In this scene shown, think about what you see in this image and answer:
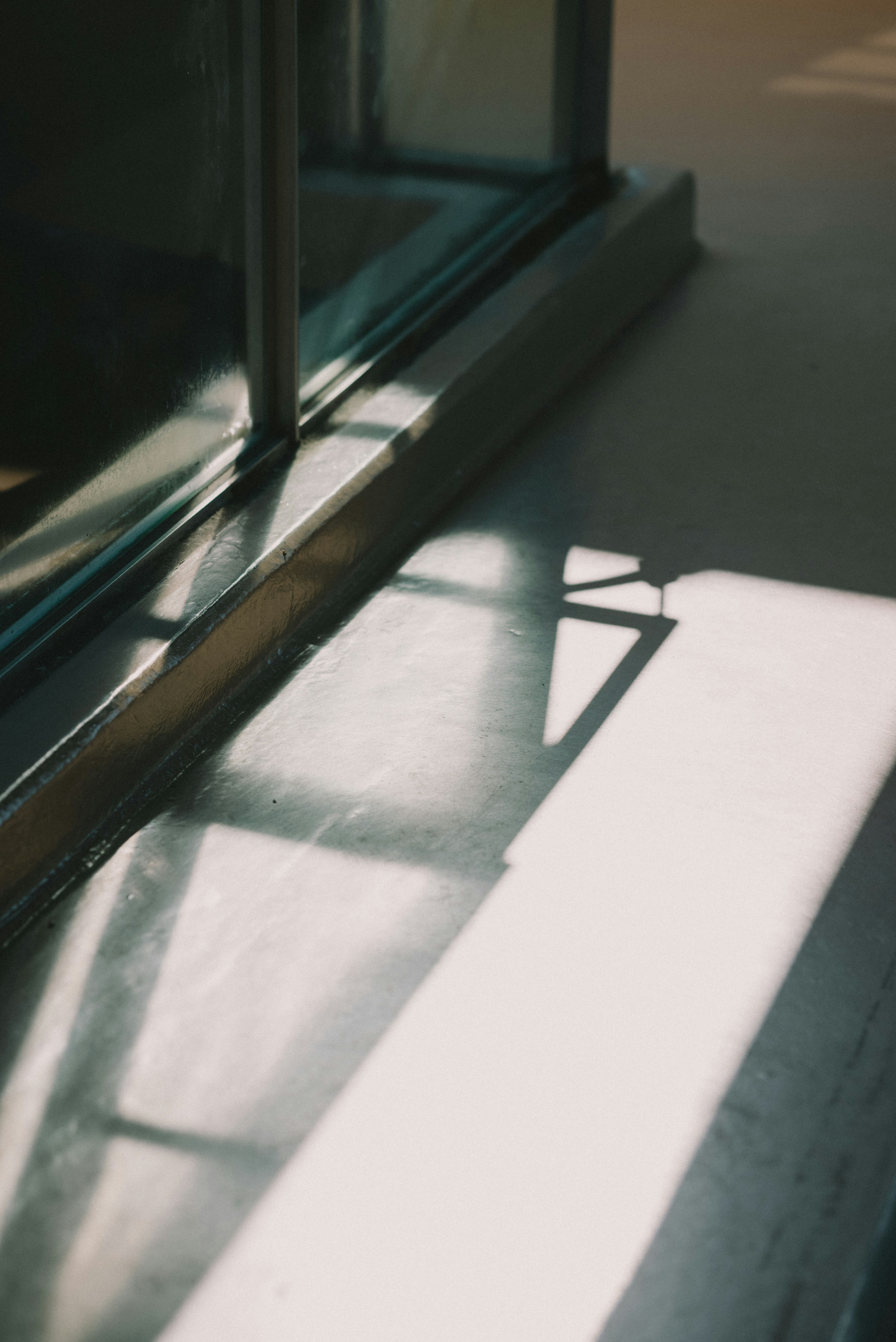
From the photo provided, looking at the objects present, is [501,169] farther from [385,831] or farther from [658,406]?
[385,831]

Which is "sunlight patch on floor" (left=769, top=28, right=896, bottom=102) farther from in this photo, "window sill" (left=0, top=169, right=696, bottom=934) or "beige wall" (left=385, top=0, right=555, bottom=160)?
"beige wall" (left=385, top=0, right=555, bottom=160)

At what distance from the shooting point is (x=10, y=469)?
3021mm

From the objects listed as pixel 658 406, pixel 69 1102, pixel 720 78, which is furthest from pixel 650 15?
pixel 69 1102

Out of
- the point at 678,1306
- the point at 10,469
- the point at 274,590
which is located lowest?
the point at 678,1306

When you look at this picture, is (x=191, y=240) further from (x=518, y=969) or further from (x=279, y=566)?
(x=518, y=969)

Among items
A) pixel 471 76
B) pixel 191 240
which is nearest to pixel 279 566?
pixel 191 240

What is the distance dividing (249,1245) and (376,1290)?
20cm

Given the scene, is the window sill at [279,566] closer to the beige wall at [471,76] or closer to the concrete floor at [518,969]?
the concrete floor at [518,969]

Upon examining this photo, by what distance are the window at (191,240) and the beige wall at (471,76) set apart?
0.01 meters

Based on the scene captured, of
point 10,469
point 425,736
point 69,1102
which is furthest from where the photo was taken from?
point 425,736

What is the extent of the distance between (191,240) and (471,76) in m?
1.81

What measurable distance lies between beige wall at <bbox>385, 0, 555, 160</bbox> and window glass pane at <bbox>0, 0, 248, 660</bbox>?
3.46 ft

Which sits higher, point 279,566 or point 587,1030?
point 279,566

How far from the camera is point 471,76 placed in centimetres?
490
